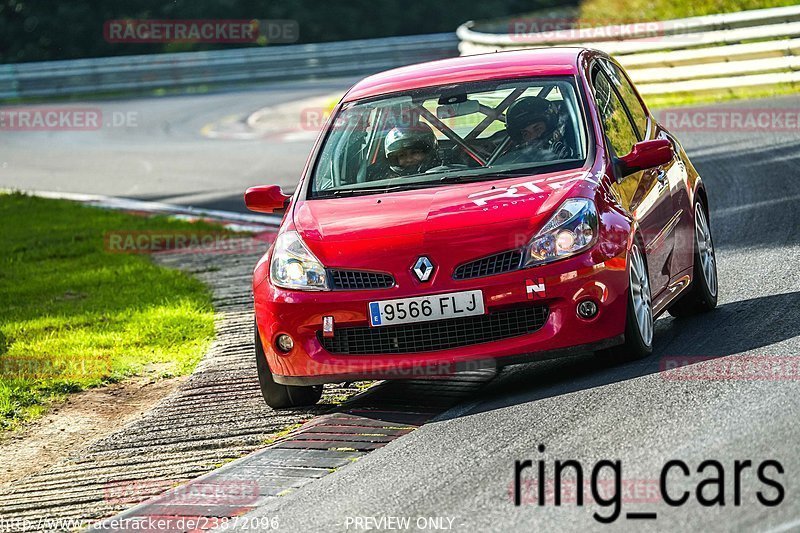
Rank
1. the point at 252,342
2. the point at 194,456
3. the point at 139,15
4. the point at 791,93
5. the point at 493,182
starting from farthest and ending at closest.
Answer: the point at 139,15, the point at 791,93, the point at 252,342, the point at 493,182, the point at 194,456

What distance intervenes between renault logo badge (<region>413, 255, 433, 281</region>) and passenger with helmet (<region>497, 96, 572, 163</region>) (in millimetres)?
1098

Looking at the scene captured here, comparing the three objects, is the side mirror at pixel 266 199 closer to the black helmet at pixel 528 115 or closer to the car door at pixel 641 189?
the black helmet at pixel 528 115

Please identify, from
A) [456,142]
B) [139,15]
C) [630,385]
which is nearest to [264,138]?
[456,142]

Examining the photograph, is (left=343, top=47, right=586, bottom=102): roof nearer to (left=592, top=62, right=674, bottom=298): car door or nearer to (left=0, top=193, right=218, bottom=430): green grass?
(left=592, top=62, right=674, bottom=298): car door

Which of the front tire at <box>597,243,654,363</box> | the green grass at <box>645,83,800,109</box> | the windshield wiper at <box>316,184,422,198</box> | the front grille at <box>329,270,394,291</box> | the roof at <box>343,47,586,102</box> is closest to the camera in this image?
the front grille at <box>329,270,394,291</box>

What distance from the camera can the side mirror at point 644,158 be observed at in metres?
7.71

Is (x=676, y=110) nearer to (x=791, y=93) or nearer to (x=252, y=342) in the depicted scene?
(x=791, y=93)

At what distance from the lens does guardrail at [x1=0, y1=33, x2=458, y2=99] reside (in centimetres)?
3609

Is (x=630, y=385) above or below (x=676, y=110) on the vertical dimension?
above

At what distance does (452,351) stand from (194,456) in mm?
1355

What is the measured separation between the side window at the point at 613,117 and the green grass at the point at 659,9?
16458 millimetres

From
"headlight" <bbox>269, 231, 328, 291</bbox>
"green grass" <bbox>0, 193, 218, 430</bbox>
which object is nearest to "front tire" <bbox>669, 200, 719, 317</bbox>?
"headlight" <bbox>269, 231, 328, 291</bbox>

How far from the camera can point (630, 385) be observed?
6.85 m

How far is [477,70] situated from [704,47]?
48.0 ft
